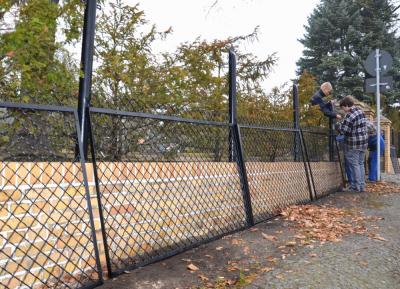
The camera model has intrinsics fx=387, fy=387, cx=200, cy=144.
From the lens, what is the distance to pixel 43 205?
247 cm

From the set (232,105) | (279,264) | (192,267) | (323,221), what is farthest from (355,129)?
(192,267)

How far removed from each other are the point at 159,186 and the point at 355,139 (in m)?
4.81

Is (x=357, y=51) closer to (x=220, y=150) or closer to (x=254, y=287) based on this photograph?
(x=220, y=150)

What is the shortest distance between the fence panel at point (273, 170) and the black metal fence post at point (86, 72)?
7.00 feet

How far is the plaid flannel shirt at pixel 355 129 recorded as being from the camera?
6949 mm

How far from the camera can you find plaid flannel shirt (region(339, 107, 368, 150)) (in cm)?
695

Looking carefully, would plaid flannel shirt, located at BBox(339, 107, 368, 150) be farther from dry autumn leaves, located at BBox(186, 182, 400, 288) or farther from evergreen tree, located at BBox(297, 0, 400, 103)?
evergreen tree, located at BBox(297, 0, 400, 103)

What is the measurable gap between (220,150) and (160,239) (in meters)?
1.40

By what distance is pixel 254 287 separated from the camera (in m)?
2.70

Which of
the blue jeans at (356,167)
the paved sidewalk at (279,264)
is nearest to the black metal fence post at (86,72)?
the paved sidewalk at (279,264)

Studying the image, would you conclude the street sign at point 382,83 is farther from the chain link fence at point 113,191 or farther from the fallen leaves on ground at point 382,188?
the chain link fence at point 113,191

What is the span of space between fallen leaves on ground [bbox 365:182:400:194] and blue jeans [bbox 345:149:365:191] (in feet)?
0.92

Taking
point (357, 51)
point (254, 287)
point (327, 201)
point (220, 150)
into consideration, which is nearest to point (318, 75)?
point (357, 51)

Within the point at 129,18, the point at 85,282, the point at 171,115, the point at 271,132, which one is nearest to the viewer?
the point at 85,282
